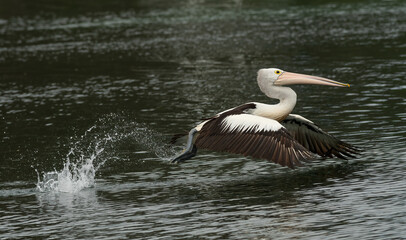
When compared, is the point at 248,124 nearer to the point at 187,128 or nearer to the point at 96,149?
the point at 96,149

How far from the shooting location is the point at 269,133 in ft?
37.0

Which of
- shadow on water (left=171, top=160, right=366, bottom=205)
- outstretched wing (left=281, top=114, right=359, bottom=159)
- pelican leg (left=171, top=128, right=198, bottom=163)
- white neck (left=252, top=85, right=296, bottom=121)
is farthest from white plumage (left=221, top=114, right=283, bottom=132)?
outstretched wing (left=281, top=114, right=359, bottom=159)

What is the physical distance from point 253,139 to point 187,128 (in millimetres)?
5191

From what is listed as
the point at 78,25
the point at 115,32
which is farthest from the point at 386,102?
the point at 78,25

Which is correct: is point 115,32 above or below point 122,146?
above

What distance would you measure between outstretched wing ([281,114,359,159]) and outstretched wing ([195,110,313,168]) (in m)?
1.34

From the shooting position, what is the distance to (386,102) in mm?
17406

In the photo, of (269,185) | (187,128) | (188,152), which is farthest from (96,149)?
(269,185)

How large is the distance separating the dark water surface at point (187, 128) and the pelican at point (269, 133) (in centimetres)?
39

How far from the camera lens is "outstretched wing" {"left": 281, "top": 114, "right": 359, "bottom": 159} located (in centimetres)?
1285

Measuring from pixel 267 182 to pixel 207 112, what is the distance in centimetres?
652

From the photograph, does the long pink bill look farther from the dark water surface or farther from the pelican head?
the dark water surface

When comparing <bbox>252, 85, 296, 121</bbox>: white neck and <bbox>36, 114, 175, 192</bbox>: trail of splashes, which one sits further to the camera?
<bbox>36, 114, 175, 192</bbox>: trail of splashes

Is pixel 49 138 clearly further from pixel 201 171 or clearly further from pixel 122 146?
pixel 201 171
